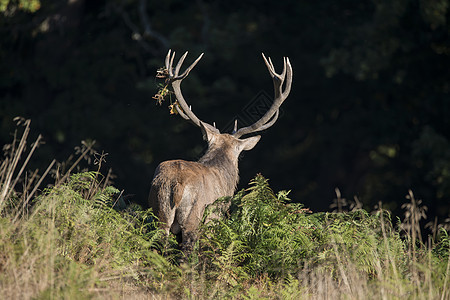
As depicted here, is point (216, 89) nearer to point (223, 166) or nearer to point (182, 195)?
point (223, 166)

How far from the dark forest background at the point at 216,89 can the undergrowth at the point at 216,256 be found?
8833 millimetres

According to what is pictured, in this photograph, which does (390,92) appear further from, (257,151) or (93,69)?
(93,69)

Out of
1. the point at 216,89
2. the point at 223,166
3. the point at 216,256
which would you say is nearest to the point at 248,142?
the point at 223,166

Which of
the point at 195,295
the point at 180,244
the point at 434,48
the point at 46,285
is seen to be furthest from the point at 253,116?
the point at 46,285

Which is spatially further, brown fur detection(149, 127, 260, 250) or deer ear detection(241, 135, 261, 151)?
deer ear detection(241, 135, 261, 151)

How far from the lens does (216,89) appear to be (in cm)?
1678

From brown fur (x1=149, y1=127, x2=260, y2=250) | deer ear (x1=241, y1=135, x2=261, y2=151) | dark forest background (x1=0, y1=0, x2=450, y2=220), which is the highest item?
brown fur (x1=149, y1=127, x2=260, y2=250)

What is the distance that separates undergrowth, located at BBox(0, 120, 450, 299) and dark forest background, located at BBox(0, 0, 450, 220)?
883 centimetres

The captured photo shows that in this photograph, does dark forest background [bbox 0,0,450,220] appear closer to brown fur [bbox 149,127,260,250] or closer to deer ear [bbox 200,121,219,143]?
deer ear [bbox 200,121,219,143]

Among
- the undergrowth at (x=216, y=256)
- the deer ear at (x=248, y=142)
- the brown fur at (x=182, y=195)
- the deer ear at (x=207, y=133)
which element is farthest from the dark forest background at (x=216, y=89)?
the undergrowth at (x=216, y=256)

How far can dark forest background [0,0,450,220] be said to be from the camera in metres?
14.9

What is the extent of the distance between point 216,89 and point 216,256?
466 inches

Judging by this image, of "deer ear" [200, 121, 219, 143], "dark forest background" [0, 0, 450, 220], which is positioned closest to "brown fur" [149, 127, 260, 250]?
"deer ear" [200, 121, 219, 143]

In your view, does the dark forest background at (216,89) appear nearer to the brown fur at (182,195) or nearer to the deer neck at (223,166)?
the deer neck at (223,166)
